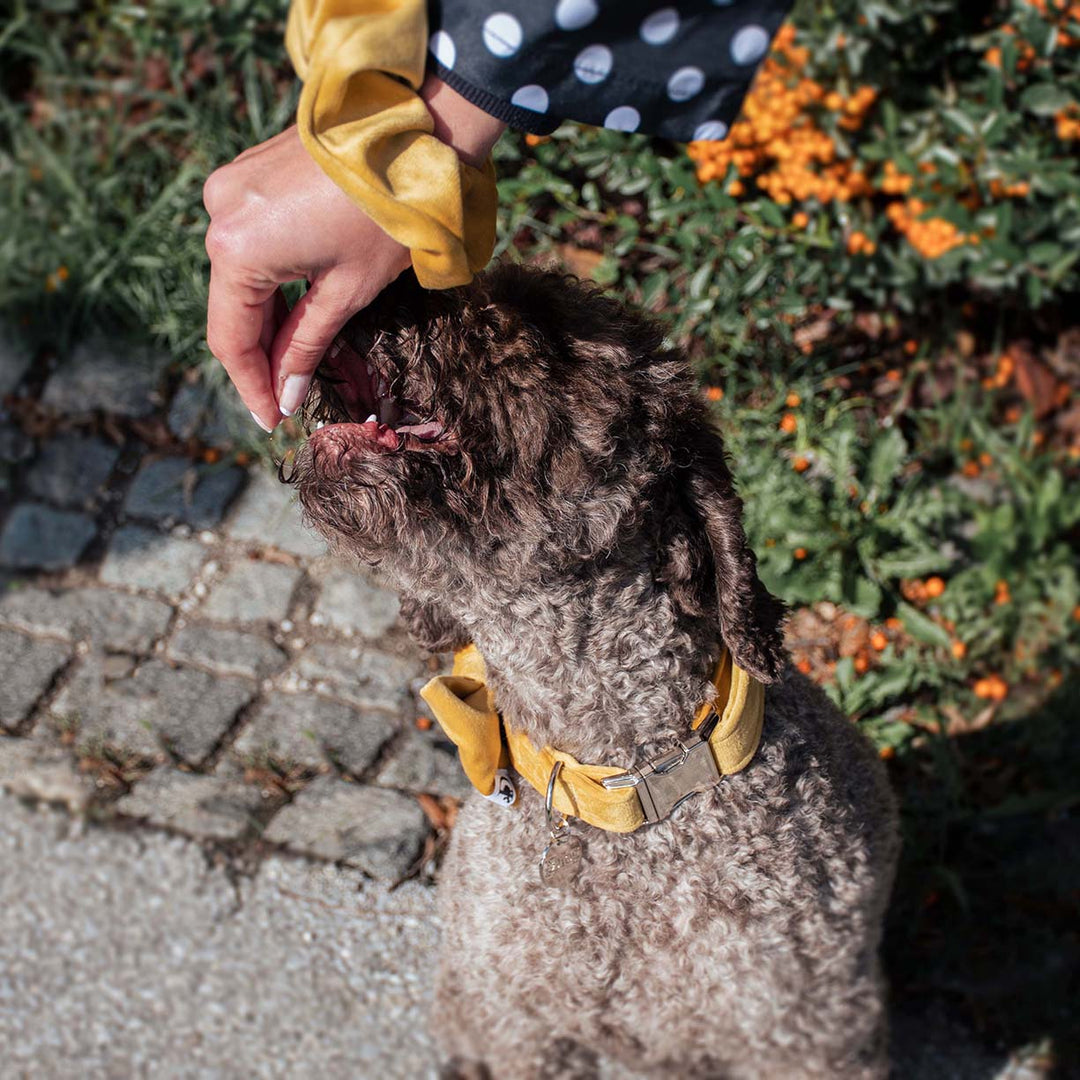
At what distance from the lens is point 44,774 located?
3217mm

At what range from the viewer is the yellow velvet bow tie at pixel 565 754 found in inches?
76.4

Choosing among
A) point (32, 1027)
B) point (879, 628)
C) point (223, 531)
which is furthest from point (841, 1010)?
point (223, 531)

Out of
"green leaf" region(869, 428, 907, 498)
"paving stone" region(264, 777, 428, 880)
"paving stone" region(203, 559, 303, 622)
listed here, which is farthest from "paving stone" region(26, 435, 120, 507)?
"green leaf" region(869, 428, 907, 498)

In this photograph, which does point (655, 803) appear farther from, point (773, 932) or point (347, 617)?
point (347, 617)

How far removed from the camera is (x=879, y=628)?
11.1 ft

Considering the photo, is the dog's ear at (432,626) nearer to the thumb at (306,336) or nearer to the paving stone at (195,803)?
the thumb at (306,336)

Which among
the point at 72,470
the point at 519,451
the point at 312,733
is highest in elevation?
the point at 519,451

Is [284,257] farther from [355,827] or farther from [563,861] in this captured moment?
[355,827]

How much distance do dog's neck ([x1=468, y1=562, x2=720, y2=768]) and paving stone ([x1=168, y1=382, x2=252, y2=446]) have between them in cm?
Answer: 223

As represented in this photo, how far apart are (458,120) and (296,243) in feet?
0.74

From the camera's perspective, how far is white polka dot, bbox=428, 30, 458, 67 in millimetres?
1230

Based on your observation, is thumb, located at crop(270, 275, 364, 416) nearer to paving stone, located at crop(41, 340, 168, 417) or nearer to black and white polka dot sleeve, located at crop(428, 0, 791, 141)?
black and white polka dot sleeve, located at crop(428, 0, 791, 141)

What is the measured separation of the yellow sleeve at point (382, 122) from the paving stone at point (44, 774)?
2424mm

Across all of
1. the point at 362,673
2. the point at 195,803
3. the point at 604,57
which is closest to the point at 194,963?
the point at 195,803
